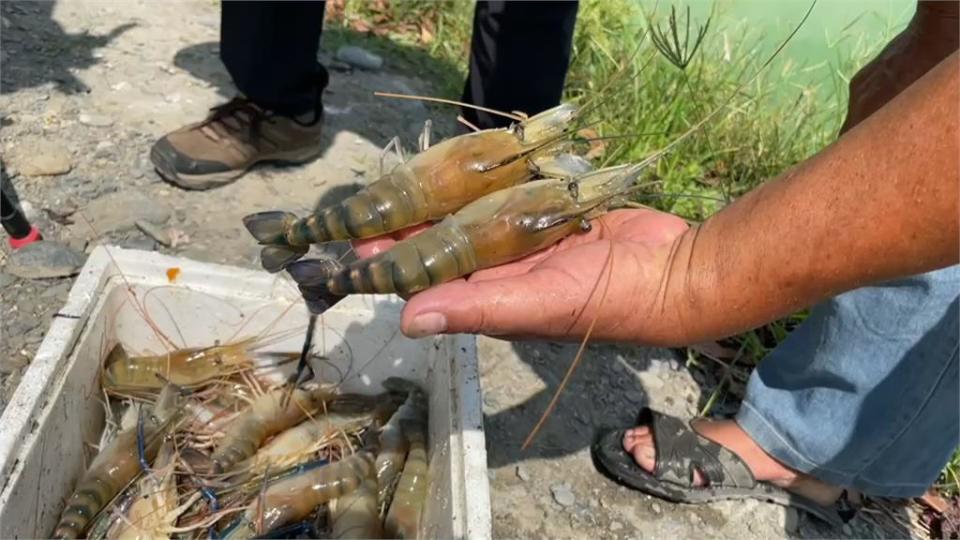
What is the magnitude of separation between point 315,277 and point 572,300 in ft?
2.24

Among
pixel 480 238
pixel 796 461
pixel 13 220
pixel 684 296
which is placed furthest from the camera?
pixel 13 220

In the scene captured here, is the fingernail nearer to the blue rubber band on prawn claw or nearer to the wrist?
the wrist

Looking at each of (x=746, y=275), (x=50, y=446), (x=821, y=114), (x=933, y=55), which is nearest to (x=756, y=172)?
(x=821, y=114)

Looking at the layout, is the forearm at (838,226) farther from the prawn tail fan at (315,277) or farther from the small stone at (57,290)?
the small stone at (57,290)

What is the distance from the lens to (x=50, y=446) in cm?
228

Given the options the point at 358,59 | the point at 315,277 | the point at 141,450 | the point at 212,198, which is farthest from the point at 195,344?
the point at 358,59

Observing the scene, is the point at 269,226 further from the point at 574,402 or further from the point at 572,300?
the point at 574,402

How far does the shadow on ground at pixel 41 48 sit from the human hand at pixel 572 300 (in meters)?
3.02

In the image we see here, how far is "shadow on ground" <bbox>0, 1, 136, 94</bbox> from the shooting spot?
13.6 feet

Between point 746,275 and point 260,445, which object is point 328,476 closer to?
point 260,445

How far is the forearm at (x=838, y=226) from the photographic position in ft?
4.96

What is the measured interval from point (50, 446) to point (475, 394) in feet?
3.57

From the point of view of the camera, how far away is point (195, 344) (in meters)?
2.85

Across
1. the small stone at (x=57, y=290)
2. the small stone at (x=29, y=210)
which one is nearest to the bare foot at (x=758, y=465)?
the small stone at (x=57, y=290)
